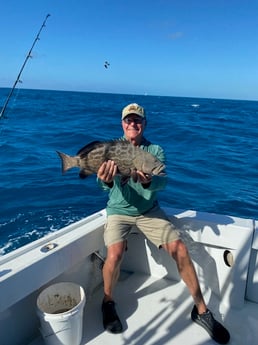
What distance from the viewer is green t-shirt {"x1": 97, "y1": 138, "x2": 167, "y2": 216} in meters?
3.27

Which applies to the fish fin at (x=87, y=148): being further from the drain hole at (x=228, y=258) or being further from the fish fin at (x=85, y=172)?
the drain hole at (x=228, y=258)

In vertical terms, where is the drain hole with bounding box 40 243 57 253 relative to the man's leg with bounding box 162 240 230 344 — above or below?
above

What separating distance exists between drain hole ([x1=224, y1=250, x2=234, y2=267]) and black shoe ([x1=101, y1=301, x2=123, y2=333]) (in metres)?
1.11

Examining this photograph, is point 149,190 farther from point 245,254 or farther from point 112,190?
point 245,254

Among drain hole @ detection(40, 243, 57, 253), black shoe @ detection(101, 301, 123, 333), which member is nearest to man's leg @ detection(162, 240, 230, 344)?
black shoe @ detection(101, 301, 123, 333)

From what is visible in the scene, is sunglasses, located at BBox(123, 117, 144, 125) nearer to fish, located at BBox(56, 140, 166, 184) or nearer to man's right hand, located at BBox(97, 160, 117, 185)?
fish, located at BBox(56, 140, 166, 184)

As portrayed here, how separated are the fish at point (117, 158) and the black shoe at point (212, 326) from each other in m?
1.25

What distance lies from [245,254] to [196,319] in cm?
70

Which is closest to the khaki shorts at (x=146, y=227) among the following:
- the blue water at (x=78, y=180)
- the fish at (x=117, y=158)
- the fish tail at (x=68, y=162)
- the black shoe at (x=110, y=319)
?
the black shoe at (x=110, y=319)

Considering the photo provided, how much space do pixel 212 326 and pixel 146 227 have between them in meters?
0.97

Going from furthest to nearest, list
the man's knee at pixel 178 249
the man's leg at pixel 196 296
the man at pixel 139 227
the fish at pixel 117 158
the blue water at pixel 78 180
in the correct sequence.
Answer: the blue water at pixel 78 180, the man's knee at pixel 178 249, the man at pixel 139 227, the man's leg at pixel 196 296, the fish at pixel 117 158

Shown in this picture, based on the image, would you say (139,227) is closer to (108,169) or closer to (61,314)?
(108,169)

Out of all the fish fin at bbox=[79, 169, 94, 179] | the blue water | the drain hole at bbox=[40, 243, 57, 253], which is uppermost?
the fish fin at bbox=[79, 169, 94, 179]

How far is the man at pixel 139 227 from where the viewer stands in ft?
9.89
